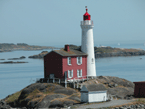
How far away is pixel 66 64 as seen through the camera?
A: 38188 millimetres

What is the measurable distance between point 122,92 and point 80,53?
286 inches

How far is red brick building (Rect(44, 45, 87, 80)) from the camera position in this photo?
125 feet

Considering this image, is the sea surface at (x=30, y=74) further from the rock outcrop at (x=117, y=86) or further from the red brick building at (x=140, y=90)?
the red brick building at (x=140, y=90)

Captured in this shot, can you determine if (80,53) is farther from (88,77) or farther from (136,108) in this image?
(136,108)

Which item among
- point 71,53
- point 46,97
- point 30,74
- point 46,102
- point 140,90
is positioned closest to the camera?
point 46,102

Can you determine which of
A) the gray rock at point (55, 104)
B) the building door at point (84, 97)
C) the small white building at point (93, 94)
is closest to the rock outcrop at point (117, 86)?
the small white building at point (93, 94)

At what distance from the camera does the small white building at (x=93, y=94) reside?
31.7m

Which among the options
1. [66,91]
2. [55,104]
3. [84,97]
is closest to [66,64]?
[66,91]

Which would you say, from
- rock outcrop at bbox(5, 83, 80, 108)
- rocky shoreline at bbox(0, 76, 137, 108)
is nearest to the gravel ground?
rocky shoreline at bbox(0, 76, 137, 108)

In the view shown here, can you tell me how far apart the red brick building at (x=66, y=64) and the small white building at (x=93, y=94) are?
649 centimetres

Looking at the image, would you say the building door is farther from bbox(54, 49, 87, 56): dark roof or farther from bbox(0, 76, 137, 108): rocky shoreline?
bbox(54, 49, 87, 56): dark roof

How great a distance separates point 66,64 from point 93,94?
7.60 metres

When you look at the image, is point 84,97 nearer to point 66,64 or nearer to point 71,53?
point 66,64

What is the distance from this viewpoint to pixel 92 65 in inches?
1609
